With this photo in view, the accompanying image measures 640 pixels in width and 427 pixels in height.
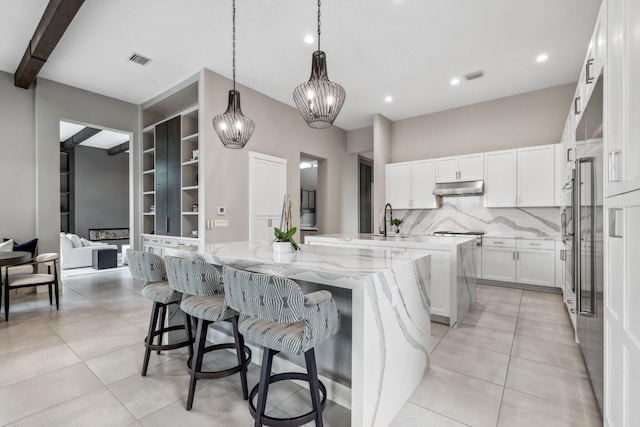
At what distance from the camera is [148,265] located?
2.25m

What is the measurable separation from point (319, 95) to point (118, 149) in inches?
368

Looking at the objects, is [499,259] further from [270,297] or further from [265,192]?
[270,297]

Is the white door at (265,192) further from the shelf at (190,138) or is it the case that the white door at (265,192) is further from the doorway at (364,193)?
the doorway at (364,193)

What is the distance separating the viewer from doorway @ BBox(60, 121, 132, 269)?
889 cm

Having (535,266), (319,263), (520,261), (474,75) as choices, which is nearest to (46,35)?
(319,263)

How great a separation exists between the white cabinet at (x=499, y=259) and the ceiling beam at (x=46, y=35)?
596 cm

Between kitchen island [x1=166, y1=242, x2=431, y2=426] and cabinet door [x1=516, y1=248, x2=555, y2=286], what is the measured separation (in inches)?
131

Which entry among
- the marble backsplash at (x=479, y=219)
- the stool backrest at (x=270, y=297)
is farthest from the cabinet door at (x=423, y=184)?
the stool backrest at (x=270, y=297)

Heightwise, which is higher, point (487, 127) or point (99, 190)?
point (487, 127)

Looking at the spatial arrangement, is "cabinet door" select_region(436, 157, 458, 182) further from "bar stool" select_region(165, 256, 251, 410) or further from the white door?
"bar stool" select_region(165, 256, 251, 410)

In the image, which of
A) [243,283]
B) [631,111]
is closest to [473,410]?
[243,283]

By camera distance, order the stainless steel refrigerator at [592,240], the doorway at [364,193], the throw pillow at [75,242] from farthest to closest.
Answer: the doorway at [364,193] < the throw pillow at [75,242] < the stainless steel refrigerator at [592,240]

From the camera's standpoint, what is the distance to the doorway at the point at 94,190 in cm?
889

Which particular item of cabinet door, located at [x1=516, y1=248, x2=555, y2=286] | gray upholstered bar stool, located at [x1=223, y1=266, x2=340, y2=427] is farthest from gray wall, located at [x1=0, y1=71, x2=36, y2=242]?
cabinet door, located at [x1=516, y1=248, x2=555, y2=286]
